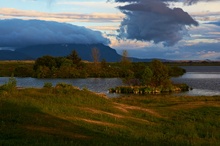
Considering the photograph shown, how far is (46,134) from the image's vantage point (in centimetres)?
1972

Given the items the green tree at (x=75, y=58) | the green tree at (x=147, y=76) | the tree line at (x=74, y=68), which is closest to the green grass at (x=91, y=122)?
the green tree at (x=147, y=76)

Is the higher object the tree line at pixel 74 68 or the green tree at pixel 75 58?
the green tree at pixel 75 58

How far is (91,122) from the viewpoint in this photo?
85.6 ft

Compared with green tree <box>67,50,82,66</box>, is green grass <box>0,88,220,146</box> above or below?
below

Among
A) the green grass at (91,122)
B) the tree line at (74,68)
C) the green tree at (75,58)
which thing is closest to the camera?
the green grass at (91,122)

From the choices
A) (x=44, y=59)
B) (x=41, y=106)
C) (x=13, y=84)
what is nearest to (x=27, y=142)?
(x=41, y=106)

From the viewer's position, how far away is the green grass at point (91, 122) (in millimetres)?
19375

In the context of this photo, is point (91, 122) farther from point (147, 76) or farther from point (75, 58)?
point (75, 58)

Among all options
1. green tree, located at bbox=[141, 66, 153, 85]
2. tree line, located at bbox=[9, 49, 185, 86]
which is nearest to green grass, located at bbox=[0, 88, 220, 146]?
green tree, located at bbox=[141, 66, 153, 85]

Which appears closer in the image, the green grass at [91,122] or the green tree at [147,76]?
the green grass at [91,122]

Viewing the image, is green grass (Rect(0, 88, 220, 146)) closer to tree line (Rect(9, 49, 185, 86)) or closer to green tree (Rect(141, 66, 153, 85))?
green tree (Rect(141, 66, 153, 85))

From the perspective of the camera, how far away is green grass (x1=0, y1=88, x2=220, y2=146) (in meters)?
19.4

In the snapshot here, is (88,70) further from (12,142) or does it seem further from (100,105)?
(12,142)

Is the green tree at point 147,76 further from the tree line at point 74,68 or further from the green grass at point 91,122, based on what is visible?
the green grass at point 91,122
